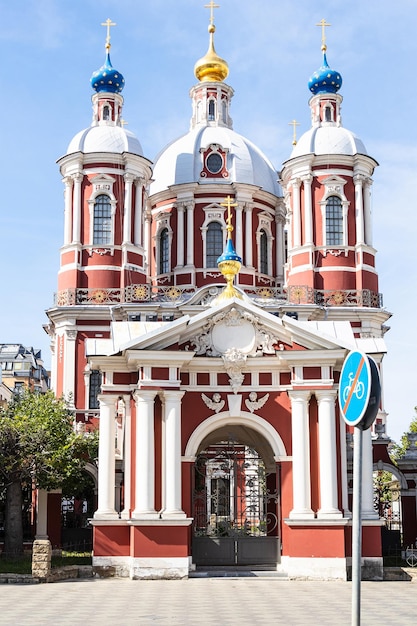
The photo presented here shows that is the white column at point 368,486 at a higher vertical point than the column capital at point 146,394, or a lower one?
lower

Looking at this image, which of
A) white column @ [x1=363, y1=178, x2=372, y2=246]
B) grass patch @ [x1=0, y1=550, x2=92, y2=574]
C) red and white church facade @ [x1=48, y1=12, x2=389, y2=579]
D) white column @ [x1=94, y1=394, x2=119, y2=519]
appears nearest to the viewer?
red and white church facade @ [x1=48, y1=12, x2=389, y2=579]

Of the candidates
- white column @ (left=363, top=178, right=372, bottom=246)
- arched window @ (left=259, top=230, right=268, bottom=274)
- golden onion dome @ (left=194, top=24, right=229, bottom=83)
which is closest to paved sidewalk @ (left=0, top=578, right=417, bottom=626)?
white column @ (left=363, top=178, right=372, bottom=246)

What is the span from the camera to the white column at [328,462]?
21.9 m

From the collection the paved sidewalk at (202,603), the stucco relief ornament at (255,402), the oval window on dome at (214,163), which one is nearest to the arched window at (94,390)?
the oval window on dome at (214,163)

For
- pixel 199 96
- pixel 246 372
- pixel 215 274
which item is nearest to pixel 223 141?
pixel 199 96

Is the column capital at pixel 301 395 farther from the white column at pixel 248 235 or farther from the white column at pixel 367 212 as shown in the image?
the white column at pixel 248 235

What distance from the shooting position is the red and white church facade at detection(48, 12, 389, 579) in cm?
2217

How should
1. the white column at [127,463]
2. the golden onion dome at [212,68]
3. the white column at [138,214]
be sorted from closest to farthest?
1. the white column at [127,463]
2. the white column at [138,214]
3. the golden onion dome at [212,68]

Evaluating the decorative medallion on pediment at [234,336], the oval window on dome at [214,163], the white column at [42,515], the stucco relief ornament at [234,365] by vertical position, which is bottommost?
the white column at [42,515]

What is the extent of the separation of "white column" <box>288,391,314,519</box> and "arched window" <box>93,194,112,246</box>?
18059 millimetres

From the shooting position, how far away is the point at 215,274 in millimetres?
40812

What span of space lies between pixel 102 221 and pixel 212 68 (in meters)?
11.6

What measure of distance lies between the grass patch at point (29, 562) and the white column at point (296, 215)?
15.8 m

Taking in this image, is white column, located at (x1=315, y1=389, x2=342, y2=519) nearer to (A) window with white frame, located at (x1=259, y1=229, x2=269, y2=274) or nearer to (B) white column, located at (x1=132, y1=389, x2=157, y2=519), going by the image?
(B) white column, located at (x1=132, y1=389, x2=157, y2=519)
